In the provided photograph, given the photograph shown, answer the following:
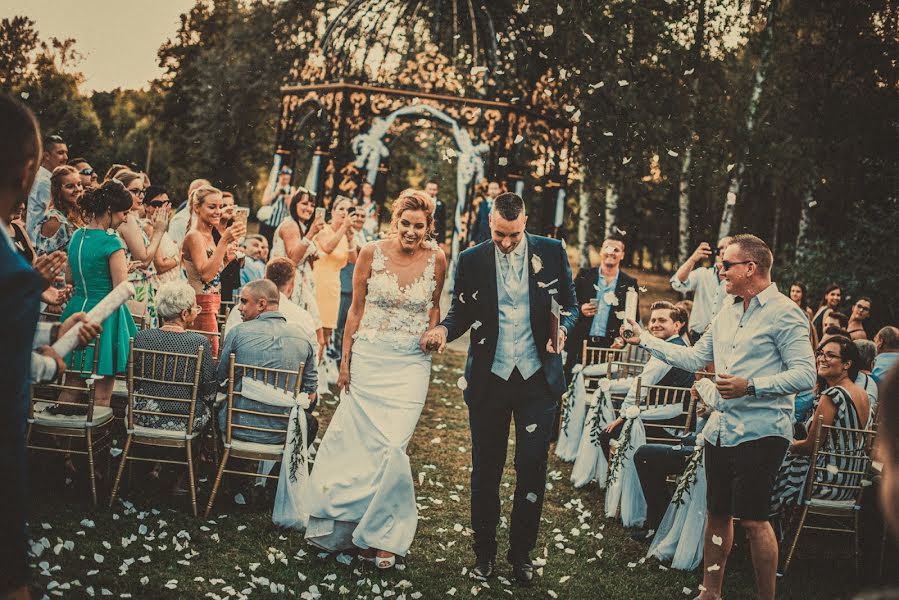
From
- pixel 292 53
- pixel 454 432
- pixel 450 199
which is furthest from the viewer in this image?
pixel 450 199

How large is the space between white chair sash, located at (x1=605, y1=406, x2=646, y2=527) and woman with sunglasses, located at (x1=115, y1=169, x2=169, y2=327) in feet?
11.7

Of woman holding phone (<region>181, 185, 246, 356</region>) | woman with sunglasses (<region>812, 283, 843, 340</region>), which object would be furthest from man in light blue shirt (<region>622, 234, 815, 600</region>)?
woman with sunglasses (<region>812, 283, 843, 340</region>)

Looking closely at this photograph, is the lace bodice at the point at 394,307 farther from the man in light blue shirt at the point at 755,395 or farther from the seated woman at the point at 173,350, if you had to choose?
the man in light blue shirt at the point at 755,395

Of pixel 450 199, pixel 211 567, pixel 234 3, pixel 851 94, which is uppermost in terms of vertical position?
pixel 234 3

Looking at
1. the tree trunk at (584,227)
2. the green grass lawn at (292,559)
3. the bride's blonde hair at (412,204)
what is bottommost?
the green grass lawn at (292,559)

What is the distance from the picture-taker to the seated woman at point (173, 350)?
5066 millimetres

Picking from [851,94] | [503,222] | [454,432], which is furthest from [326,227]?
[851,94]

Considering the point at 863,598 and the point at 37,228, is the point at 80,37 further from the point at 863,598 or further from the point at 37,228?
the point at 863,598

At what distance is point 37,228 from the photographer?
6.62 metres

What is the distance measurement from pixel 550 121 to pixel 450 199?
1582 centimetres

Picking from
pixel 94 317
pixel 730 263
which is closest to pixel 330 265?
pixel 730 263

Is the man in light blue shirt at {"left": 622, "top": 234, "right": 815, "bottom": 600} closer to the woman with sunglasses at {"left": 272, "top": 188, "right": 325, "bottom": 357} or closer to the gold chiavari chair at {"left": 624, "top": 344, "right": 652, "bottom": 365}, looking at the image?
the gold chiavari chair at {"left": 624, "top": 344, "right": 652, "bottom": 365}

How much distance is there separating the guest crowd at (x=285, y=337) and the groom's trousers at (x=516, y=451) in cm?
69

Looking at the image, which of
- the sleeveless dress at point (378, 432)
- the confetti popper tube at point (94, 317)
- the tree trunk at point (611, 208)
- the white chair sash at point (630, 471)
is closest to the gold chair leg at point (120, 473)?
the sleeveless dress at point (378, 432)
